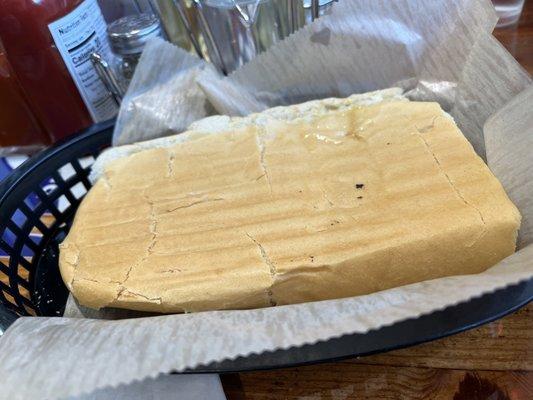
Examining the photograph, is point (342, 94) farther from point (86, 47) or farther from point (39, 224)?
point (39, 224)

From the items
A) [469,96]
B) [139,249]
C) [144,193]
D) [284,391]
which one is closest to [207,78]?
[144,193]

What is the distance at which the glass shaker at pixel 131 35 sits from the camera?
106cm

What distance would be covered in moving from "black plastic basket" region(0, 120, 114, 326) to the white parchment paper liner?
0.46ft

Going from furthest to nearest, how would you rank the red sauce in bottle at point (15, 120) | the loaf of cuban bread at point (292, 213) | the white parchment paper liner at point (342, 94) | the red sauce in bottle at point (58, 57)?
1. the red sauce in bottle at point (15, 120)
2. the red sauce in bottle at point (58, 57)
3. the loaf of cuban bread at point (292, 213)
4. the white parchment paper liner at point (342, 94)

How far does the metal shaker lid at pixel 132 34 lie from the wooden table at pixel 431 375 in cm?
75

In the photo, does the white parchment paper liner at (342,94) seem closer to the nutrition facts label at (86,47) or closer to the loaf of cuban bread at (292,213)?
the loaf of cuban bread at (292,213)

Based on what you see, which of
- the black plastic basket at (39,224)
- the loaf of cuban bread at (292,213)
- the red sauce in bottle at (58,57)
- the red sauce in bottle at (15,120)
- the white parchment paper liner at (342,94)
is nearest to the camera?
the white parchment paper liner at (342,94)

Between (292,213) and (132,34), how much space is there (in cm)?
59

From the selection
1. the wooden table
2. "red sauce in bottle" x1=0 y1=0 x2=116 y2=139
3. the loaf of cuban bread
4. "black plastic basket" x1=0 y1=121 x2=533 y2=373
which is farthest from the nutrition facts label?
the wooden table

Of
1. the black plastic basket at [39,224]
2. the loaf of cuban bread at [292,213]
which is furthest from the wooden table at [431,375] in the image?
the black plastic basket at [39,224]

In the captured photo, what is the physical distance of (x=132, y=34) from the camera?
3.45 ft

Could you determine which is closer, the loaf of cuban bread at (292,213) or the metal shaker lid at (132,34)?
the loaf of cuban bread at (292,213)

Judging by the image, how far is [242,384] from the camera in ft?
2.30

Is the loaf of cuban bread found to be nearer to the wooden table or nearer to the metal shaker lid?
the wooden table
